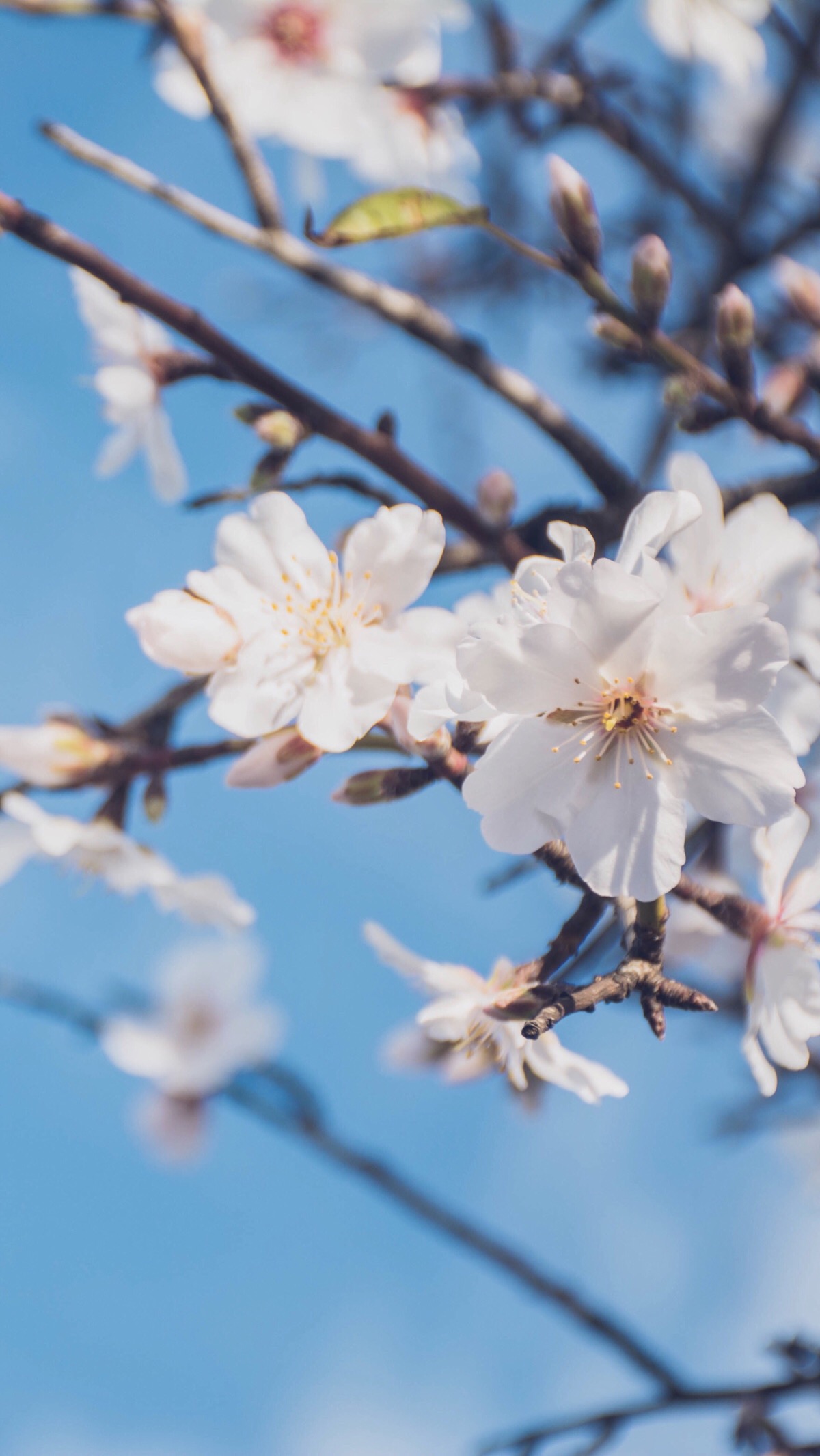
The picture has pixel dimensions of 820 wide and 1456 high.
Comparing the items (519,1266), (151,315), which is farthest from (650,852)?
(519,1266)

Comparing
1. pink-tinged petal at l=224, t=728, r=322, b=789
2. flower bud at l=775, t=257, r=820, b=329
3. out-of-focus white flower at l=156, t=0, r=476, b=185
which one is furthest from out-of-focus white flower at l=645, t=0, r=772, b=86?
pink-tinged petal at l=224, t=728, r=322, b=789

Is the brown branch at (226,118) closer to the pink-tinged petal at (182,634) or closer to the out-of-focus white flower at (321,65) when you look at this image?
the out-of-focus white flower at (321,65)

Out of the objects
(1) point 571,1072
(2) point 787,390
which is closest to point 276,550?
(1) point 571,1072

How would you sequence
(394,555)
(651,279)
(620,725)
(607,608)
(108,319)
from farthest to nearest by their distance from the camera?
(108,319) → (651,279) → (394,555) → (620,725) → (607,608)

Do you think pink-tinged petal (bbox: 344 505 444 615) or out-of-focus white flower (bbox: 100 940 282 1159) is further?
out-of-focus white flower (bbox: 100 940 282 1159)

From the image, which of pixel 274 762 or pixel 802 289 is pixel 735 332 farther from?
pixel 274 762

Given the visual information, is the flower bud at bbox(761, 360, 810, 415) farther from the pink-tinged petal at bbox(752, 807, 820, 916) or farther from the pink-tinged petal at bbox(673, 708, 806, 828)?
the pink-tinged petal at bbox(673, 708, 806, 828)
